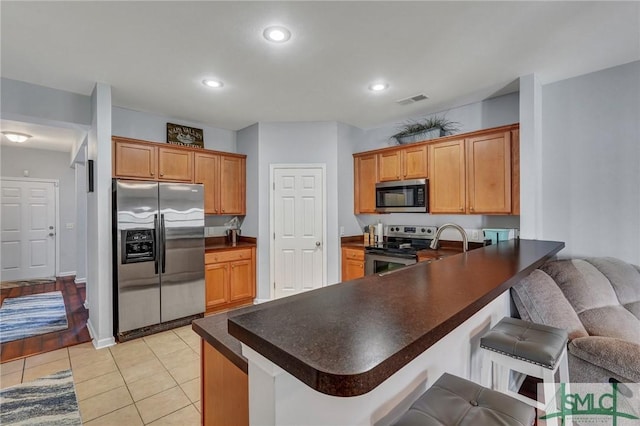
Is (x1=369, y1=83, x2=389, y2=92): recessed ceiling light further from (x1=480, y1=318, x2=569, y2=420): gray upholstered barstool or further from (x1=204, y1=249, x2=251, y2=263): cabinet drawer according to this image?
(x1=204, y1=249, x2=251, y2=263): cabinet drawer

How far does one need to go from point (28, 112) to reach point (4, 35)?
42.0 inches

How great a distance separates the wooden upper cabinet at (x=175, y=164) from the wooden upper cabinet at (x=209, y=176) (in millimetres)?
86

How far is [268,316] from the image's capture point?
0.87 metres

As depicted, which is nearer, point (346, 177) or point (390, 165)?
point (390, 165)

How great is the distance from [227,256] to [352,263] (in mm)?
1767

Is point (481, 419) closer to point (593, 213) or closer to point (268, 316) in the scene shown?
point (268, 316)

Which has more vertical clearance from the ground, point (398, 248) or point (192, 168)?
point (192, 168)

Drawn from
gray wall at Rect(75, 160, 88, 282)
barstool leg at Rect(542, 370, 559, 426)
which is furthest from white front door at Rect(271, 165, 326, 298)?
gray wall at Rect(75, 160, 88, 282)

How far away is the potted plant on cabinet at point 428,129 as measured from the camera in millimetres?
3805

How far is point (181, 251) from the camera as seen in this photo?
12.0 feet

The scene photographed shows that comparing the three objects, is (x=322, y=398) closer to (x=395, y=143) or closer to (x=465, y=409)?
(x=465, y=409)

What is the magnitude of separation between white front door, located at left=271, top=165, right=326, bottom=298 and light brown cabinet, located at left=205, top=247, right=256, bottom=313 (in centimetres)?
37

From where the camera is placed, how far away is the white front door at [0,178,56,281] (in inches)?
229

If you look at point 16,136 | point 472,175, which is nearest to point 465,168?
point 472,175
